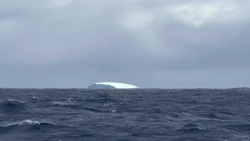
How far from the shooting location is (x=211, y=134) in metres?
29.6

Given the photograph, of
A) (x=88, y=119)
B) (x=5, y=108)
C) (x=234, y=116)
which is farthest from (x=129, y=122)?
(x=5, y=108)

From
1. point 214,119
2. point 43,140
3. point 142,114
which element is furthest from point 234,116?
point 43,140

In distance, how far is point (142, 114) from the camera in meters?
41.7

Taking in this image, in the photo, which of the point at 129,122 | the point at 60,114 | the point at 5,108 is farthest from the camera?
the point at 5,108

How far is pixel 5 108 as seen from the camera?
44.7m

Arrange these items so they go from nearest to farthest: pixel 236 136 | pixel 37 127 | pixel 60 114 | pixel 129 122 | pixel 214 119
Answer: pixel 236 136
pixel 37 127
pixel 129 122
pixel 214 119
pixel 60 114

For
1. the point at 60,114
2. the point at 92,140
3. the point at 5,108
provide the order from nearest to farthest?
the point at 92,140, the point at 60,114, the point at 5,108

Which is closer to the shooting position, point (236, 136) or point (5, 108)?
point (236, 136)

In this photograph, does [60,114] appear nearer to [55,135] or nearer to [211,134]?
[55,135]

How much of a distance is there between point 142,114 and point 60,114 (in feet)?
32.3

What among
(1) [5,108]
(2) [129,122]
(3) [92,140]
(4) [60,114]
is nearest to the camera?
(3) [92,140]

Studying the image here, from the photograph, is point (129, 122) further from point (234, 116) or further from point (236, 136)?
point (234, 116)

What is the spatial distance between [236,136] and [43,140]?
1612cm

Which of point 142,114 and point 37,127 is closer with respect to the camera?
point 37,127
